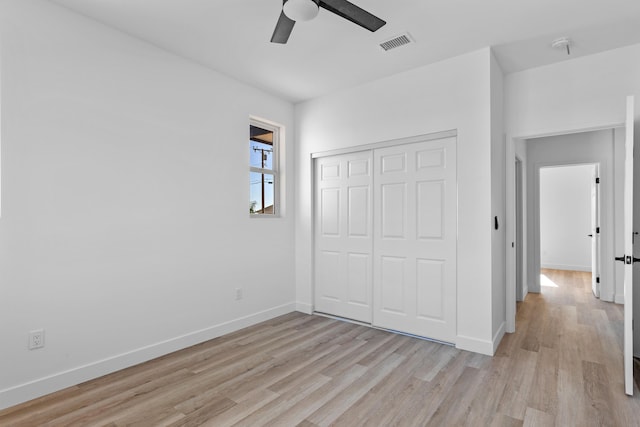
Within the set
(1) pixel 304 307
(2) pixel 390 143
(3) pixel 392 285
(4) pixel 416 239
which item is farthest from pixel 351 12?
(1) pixel 304 307

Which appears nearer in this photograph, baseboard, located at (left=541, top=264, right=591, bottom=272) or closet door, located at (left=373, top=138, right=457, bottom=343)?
closet door, located at (left=373, top=138, right=457, bottom=343)

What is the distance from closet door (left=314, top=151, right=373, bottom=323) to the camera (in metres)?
4.07

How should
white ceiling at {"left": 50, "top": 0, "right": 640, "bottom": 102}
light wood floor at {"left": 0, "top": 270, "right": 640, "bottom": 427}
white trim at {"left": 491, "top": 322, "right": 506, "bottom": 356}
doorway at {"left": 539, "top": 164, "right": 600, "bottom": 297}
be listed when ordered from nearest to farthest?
light wood floor at {"left": 0, "top": 270, "right": 640, "bottom": 427} → white ceiling at {"left": 50, "top": 0, "right": 640, "bottom": 102} → white trim at {"left": 491, "top": 322, "right": 506, "bottom": 356} → doorway at {"left": 539, "top": 164, "right": 600, "bottom": 297}

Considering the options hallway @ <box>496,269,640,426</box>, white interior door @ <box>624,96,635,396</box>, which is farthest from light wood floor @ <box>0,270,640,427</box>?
white interior door @ <box>624,96,635,396</box>

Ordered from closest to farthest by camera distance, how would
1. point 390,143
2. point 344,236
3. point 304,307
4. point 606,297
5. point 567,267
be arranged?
point 390,143 → point 344,236 → point 304,307 → point 606,297 → point 567,267

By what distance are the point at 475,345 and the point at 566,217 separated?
20.7 ft

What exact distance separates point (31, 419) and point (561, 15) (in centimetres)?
468

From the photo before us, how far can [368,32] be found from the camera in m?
2.86

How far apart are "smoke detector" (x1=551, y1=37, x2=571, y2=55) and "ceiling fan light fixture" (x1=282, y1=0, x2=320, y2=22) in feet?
7.57

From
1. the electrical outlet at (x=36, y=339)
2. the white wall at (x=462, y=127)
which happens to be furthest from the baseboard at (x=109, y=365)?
the white wall at (x=462, y=127)

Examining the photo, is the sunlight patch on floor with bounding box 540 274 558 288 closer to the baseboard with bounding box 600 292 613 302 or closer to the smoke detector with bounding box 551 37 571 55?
the baseboard with bounding box 600 292 613 302

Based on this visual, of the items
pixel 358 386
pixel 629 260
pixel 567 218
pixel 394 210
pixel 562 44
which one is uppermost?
pixel 562 44

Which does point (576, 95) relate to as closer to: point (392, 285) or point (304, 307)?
point (392, 285)

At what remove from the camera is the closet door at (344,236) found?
4066mm
